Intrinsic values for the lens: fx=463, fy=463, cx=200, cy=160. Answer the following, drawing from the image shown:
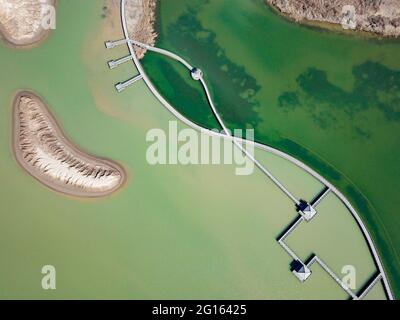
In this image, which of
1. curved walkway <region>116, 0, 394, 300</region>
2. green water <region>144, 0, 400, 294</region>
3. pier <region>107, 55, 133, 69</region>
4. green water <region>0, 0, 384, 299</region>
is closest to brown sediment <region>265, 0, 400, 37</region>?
green water <region>144, 0, 400, 294</region>

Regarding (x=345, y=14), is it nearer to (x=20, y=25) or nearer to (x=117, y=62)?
(x=117, y=62)

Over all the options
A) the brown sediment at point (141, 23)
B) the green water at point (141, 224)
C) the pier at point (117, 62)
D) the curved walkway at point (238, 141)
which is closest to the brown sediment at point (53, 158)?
the green water at point (141, 224)

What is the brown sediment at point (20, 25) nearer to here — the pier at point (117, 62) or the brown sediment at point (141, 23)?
the pier at point (117, 62)

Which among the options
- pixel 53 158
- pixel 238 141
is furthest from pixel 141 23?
pixel 53 158

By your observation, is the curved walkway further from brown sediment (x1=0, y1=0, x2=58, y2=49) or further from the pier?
brown sediment (x1=0, y1=0, x2=58, y2=49)
